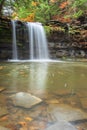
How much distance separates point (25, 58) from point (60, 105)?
819 centimetres

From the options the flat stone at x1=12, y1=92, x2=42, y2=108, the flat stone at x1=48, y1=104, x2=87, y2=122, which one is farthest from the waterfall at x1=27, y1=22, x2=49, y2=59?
the flat stone at x1=48, y1=104, x2=87, y2=122

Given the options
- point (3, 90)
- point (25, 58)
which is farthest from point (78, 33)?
point (3, 90)

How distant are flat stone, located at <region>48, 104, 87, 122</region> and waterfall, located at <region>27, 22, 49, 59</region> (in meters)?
8.44

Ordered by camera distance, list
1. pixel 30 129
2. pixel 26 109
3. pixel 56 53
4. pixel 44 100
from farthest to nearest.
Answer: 1. pixel 56 53
2. pixel 44 100
3. pixel 26 109
4. pixel 30 129

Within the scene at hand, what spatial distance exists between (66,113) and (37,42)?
9316 mm

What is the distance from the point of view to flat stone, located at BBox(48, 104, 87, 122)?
2440 millimetres

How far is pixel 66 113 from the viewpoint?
102 inches

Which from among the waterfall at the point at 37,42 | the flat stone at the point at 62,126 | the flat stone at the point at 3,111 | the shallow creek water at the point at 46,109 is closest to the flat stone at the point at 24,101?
the shallow creek water at the point at 46,109

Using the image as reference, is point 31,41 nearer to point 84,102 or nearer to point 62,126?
point 84,102

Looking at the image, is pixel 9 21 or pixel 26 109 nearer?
pixel 26 109

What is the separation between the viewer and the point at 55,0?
16.3 metres

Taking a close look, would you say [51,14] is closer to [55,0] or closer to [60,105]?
[55,0]

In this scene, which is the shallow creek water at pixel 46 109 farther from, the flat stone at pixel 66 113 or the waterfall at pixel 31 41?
the waterfall at pixel 31 41

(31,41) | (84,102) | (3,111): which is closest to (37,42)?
(31,41)
